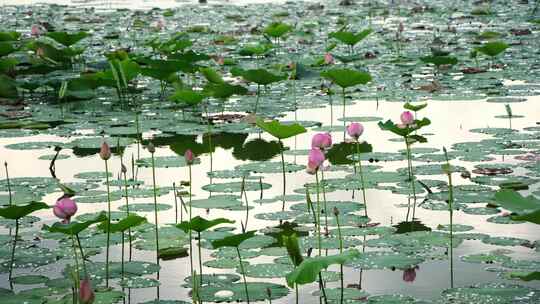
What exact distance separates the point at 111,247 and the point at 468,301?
1.17 metres

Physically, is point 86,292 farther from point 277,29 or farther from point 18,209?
point 277,29

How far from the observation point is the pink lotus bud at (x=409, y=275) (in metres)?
2.72

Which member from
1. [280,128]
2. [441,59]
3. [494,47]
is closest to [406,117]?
[280,128]

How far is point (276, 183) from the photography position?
3.91 m

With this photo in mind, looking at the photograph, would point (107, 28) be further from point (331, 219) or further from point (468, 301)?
point (468, 301)

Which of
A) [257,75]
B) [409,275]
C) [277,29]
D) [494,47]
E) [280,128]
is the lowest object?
[409,275]

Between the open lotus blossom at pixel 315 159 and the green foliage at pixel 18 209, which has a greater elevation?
the open lotus blossom at pixel 315 159

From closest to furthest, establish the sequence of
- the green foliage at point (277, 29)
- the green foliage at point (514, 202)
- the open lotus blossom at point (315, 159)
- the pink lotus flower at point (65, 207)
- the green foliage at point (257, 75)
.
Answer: the green foliage at point (514, 202) < the pink lotus flower at point (65, 207) < the open lotus blossom at point (315, 159) < the green foliage at point (257, 75) < the green foliage at point (277, 29)

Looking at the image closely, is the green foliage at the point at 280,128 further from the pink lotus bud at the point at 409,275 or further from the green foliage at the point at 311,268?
the green foliage at the point at 311,268

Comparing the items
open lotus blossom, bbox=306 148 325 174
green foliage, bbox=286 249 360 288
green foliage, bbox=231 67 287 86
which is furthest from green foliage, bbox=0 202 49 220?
green foliage, bbox=231 67 287 86

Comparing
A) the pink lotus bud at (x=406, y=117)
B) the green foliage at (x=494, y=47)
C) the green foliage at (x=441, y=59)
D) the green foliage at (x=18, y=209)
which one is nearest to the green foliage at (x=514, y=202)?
the green foliage at (x=18, y=209)

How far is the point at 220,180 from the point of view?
3.99 metres

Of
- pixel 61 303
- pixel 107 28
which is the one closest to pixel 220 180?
pixel 61 303

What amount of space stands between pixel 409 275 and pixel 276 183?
123cm
